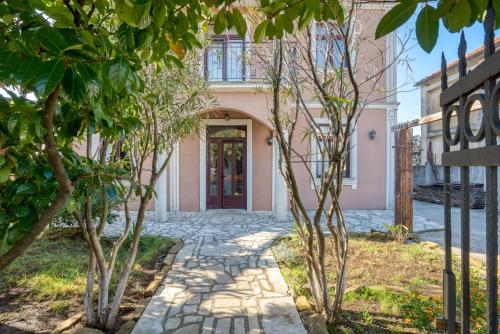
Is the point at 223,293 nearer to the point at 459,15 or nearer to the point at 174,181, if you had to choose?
the point at 459,15

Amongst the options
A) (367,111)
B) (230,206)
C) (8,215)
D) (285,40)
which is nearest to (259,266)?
(285,40)

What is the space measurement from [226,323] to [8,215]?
7.13 ft

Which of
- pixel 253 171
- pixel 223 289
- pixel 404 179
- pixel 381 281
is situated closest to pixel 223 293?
pixel 223 289

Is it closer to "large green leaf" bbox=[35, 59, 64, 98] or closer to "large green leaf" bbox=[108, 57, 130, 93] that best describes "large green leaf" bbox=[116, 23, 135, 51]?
"large green leaf" bbox=[108, 57, 130, 93]

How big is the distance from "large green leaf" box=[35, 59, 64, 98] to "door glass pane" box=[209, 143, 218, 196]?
987 cm

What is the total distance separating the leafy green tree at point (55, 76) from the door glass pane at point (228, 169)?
345 inches

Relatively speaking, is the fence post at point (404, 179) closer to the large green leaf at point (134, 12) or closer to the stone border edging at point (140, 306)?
the stone border edging at point (140, 306)

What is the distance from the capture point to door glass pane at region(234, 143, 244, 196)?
10.6 meters

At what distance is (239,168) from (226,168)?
1.42 feet

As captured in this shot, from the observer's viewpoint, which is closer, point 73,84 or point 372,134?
point 73,84

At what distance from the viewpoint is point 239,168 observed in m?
10.7

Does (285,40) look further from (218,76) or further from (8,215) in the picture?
(218,76)

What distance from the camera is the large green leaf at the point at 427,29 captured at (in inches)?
35.2

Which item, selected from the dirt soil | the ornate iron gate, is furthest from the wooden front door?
the ornate iron gate
